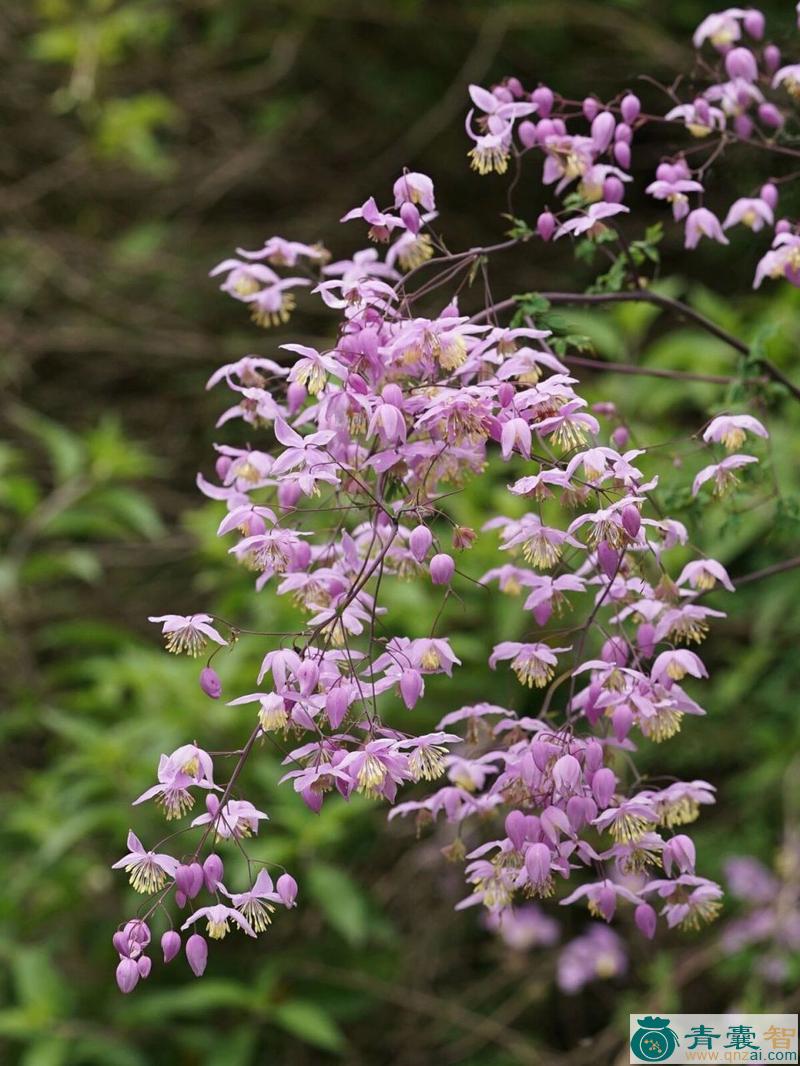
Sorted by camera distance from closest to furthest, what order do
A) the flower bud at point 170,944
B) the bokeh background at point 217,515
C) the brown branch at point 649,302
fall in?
1. the flower bud at point 170,944
2. the brown branch at point 649,302
3. the bokeh background at point 217,515

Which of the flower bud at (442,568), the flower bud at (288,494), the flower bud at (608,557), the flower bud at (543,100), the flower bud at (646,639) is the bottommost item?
the flower bud at (646,639)

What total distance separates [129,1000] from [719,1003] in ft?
4.25

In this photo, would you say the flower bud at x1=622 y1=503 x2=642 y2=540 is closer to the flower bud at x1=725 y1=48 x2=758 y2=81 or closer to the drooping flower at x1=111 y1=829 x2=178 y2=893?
the drooping flower at x1=111 y1=829 x2=178 y2=893

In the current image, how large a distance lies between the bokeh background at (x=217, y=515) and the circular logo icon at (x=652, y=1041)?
0.55m

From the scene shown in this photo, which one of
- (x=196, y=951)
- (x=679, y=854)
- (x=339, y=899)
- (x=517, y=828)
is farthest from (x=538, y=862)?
(x=339, y=899)

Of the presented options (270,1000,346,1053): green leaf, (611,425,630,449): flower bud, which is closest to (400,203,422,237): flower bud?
(611,425,630,449): flower bud

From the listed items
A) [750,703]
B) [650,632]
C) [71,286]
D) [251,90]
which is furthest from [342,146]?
[650,632]

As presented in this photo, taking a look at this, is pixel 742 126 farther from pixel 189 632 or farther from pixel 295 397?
pixel 189 632

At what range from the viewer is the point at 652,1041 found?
1375 millimetres

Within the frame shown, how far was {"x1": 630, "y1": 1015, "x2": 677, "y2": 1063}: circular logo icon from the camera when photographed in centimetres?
136

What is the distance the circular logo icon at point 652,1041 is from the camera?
1363mm

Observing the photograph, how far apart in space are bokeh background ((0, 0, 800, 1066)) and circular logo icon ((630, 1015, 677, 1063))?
548 mm

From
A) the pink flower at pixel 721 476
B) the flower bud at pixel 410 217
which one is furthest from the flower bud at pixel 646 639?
the flower bud at pixel 410 217

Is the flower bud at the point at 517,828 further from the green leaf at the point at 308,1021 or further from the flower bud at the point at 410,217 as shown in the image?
the green leaf at the point at 308,1021
